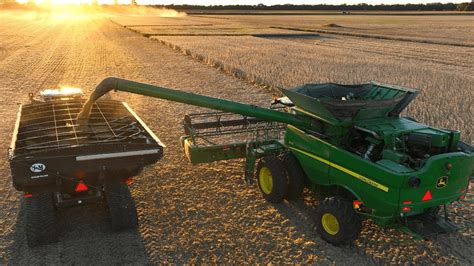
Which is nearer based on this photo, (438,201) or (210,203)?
(438,201)

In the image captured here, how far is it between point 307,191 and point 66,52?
23.8 m

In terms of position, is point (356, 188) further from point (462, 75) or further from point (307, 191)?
point (462, 75)

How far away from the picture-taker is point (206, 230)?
19.7 feet

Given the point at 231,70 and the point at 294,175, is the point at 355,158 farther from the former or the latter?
the point at 231,70

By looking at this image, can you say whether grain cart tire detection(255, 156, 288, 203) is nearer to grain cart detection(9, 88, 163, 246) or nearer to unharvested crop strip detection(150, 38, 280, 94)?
grain cart detection(9, 88, 163, 246)

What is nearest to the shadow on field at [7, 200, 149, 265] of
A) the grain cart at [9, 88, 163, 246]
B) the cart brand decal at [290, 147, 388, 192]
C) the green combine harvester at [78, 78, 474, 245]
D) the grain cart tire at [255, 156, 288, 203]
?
the grain cart at [9, 88, 163, 246]

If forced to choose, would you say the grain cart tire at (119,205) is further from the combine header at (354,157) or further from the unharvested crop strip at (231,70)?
the unharvested crop strip at (231,70)

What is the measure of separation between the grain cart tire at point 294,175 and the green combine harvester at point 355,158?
0.02m

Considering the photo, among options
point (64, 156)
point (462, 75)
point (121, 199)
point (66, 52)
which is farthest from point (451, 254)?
point (66, 52)

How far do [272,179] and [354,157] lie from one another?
1.75 m

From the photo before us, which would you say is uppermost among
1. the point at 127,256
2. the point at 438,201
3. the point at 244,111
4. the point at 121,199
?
the point at 244,111

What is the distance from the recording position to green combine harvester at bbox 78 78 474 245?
16.0 feet

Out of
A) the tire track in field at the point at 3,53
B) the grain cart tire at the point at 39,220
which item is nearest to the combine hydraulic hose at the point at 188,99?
the grain cart tire at the point at 39,220

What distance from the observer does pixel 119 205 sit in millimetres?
5754
